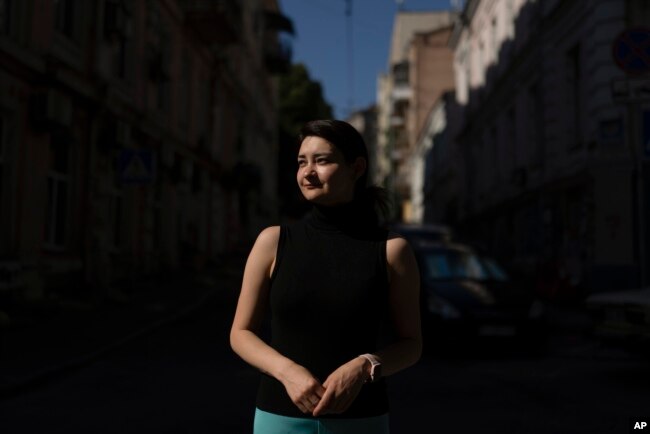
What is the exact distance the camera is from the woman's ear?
2.09 m

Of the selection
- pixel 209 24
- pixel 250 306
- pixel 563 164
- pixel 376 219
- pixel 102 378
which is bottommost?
pixel 102 378

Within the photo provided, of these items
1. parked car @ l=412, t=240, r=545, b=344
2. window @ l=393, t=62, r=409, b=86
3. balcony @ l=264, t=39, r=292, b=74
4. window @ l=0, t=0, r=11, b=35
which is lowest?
parked car @ l=412, t=240, r=545, b=344

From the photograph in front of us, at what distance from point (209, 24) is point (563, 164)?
41.6 ft

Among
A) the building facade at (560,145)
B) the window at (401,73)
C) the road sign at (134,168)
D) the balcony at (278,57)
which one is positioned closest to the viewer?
the road sign at (134,168)

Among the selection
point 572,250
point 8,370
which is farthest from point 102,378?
point 572,250

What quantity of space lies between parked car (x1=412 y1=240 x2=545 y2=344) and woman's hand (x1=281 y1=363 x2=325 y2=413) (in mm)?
7699

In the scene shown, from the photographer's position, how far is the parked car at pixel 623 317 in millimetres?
7152

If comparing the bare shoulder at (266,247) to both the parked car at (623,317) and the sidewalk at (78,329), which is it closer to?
the sidewalk at (78,329)

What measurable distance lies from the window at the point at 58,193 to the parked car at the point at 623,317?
10.0m

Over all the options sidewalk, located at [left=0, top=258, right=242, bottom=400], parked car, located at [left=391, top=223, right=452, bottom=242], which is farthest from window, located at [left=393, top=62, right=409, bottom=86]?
parked car, located at [left=391, top=223, right=452, bottom=242]

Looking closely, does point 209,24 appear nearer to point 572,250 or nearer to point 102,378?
point 572,250

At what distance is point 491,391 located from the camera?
701 cm

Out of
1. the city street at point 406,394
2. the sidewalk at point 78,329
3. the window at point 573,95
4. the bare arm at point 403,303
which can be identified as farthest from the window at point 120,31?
the bare arm at point 403,303

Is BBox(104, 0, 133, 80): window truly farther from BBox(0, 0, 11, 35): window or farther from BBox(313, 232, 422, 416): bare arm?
BBox(313, 232, 422, 416): bare arm
